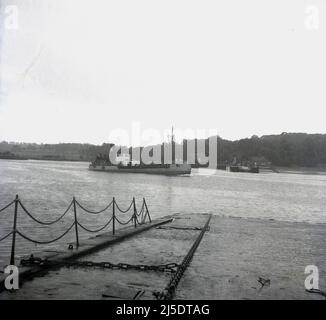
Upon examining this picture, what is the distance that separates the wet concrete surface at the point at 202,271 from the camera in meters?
6.18

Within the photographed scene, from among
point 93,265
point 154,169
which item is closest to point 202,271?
point 93,265

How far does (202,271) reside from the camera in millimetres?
7918

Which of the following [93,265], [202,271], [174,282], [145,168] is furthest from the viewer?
[145,168]

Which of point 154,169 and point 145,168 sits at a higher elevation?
point 145,168

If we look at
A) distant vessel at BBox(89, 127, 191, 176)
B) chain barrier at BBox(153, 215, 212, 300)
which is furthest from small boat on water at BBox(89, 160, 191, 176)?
chain barrier at BBox(153, 215, 212, 300)

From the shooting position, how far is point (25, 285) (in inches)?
245

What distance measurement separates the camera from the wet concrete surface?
618 centimetres

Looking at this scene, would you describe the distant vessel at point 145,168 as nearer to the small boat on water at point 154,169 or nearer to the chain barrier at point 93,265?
the small boat on water at point 154,169

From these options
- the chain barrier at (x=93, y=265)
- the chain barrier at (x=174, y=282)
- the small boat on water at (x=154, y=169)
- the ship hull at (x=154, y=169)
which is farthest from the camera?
the small boat on water at (x=154, y=169)

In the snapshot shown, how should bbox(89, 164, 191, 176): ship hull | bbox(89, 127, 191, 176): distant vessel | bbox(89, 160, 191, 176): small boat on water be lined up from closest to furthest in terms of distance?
bbox(89, 164, 191, 176): ship hull, bbox(89, 160, 191, 176): small boat on water, bbox(89, 127, 191, 176): distant vessel

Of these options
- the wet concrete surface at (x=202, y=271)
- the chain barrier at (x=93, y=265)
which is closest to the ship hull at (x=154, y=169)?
the wet concrete surface at (x=202, y=271)

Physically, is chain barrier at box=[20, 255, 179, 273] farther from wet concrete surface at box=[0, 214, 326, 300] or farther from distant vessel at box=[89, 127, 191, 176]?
distant vessel at box=[89, 127, 191, 176]

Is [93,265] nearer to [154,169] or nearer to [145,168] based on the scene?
[154,169]
